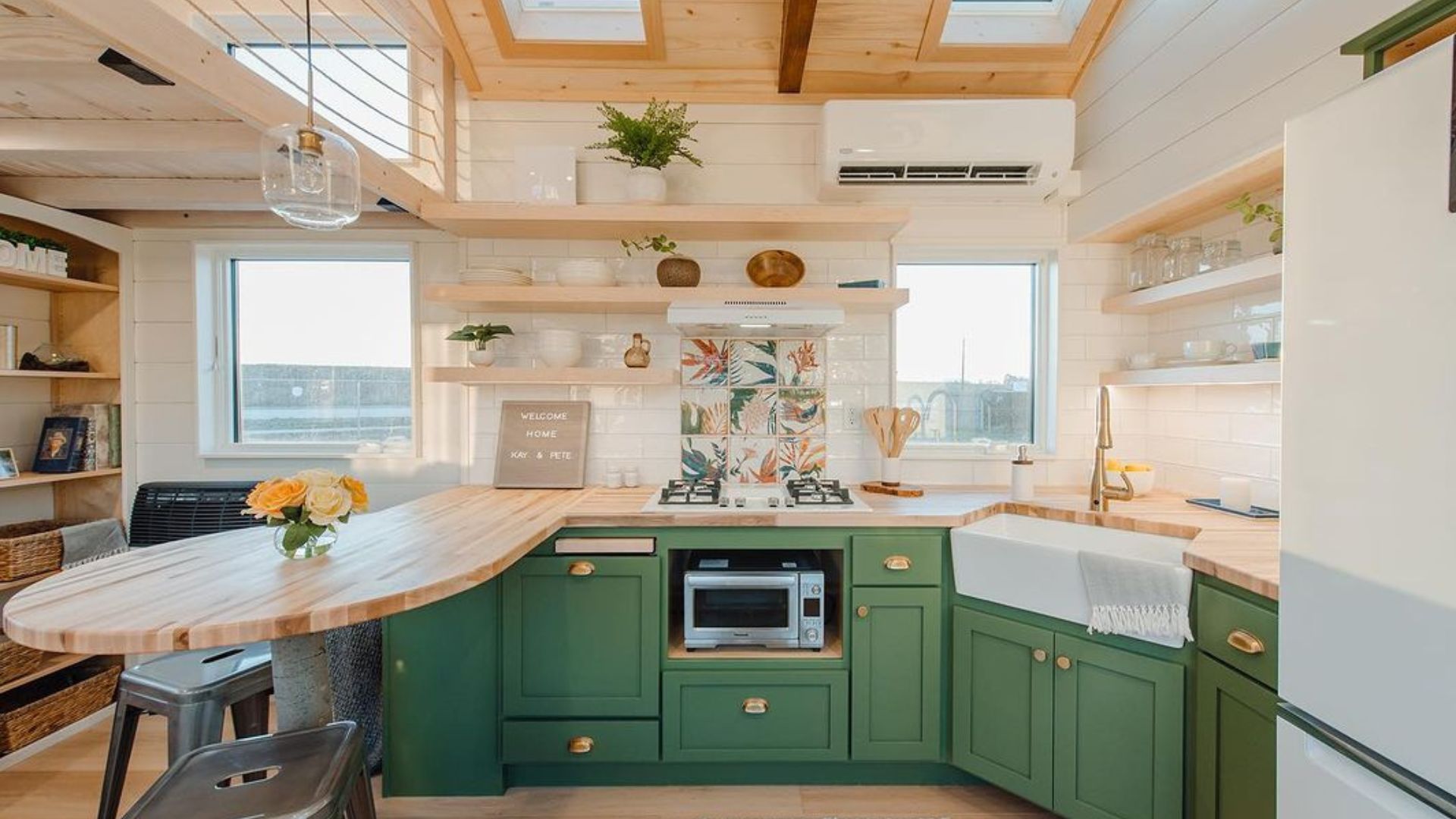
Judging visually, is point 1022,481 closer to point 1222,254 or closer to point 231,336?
point 1222,254

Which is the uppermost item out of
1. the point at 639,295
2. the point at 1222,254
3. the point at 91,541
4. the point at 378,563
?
the point at 1222,254

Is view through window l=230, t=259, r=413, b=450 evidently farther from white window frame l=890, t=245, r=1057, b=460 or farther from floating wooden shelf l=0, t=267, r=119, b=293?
white window frame l=890, t=245, r=1057, b=460

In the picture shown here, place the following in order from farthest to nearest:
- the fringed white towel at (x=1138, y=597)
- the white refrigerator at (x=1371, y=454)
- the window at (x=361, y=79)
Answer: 1. the window at (x=361, y=79)
2. the fringed white towel at (x=1138, y=597)
3. the white refrigerator at (x=1371, y=454)

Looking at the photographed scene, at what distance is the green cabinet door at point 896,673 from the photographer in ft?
6.59

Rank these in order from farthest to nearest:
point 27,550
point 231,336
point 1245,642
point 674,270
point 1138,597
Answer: point 231,336 < point 674,270 < point 27,550 < point 1138,597 < point 1245,642

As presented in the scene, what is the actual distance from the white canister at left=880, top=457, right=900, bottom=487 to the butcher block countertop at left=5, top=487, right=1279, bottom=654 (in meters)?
0.18

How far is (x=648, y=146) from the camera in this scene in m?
2.42

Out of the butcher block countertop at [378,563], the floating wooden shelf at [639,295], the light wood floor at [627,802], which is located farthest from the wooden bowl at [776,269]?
the light wood floor at [627,802]

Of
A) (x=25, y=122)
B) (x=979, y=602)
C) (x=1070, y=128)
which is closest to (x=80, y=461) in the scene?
(x=25, y=122)

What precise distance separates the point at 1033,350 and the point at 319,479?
2882mm

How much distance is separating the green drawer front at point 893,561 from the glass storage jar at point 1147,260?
4.84 feet

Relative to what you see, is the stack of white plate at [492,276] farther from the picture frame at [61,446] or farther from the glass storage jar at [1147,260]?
the glass storage jar at [1147,260]

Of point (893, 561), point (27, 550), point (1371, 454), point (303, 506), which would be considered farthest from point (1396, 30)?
point (27, 550)

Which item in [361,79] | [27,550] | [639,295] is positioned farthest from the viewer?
[361,79]
